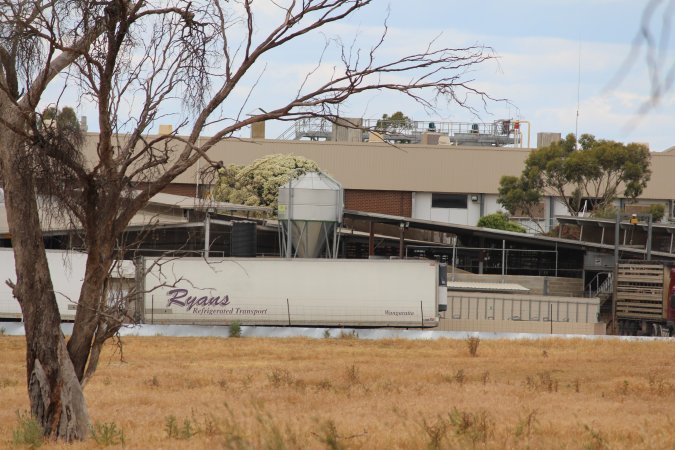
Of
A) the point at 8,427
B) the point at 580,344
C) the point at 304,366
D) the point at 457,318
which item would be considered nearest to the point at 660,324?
the point at 457,318

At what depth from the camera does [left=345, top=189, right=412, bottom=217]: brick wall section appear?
264 ft

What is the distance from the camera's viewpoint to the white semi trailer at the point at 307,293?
4009cm

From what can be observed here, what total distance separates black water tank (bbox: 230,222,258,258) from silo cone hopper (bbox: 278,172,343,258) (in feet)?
8.74

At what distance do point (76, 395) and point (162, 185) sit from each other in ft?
9.69

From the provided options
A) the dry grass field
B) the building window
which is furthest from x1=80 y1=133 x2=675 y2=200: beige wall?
the dry grass field

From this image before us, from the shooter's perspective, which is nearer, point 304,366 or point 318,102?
point 318,102

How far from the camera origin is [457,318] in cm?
4512

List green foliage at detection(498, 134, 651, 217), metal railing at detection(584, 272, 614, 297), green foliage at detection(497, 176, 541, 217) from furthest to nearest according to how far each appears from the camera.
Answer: green foliage at detection(497, 176, 541, 217) → green foliage at detection(498, 134, 651, 217) → metal railing at detection(584, 272, 614, 297)

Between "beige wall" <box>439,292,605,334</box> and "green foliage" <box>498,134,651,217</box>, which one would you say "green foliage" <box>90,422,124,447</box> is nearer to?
"beige wall" <box>439,292,605,334</box>

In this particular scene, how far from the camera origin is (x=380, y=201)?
80.6 meters

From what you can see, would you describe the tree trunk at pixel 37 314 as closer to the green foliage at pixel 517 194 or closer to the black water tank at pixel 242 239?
the black water tank at pixel 242 239

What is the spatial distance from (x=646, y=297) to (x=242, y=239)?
1881 cm

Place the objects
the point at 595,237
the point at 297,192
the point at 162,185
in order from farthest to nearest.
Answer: the point at 595,237 < the point at 297,192 < the point at 162,185

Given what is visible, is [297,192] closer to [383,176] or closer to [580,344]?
[580,344]
